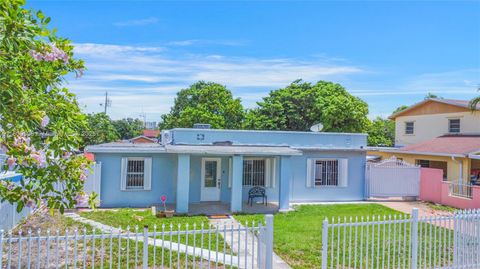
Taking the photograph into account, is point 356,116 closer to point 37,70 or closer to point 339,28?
point 339,28

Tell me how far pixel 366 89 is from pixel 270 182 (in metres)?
24.3

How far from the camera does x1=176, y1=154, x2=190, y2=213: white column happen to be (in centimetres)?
1540

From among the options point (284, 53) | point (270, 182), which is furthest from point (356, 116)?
point (270, 182)

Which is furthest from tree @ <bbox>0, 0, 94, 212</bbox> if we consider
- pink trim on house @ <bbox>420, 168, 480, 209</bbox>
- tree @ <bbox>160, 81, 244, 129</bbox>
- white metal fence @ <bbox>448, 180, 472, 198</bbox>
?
tree @ <bbox>160, 81, 244, 129</bbox>

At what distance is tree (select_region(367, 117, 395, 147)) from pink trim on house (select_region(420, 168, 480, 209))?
22.1m

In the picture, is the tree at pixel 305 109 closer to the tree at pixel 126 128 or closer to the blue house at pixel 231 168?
the blue house at pixel 231 168

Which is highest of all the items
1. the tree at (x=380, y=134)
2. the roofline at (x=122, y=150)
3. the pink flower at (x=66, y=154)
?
the tree at (x=380, y=134)

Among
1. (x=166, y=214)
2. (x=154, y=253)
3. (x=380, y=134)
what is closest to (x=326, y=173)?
(x=166, y=214)

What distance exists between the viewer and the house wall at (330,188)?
62.1 feet

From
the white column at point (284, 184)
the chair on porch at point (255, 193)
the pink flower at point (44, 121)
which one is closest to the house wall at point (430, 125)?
the white column at point (284, 184)

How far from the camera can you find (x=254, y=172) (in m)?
18.2

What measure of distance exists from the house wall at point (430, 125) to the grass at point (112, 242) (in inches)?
792

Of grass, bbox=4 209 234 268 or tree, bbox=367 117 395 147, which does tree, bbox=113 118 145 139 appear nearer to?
tree, bbox=367 117 395 147

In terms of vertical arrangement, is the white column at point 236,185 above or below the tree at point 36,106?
below
